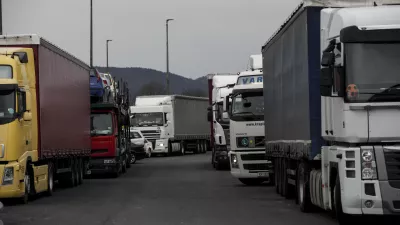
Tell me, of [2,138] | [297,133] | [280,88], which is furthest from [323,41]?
[2,138]

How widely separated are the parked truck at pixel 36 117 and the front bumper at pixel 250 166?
512cm

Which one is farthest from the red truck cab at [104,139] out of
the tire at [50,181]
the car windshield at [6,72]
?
the car windshield at [6,72]

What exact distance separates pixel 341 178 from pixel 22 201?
10.4 meters

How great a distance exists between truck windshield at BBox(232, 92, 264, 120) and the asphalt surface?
212cm

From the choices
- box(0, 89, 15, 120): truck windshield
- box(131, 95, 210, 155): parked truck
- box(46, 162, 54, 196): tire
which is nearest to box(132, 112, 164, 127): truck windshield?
box(131, 95, 210, 155): parked truck

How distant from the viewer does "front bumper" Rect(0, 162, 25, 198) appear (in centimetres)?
2008

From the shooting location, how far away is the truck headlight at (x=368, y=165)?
508 inches

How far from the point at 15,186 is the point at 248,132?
847cm

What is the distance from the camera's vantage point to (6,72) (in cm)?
2067

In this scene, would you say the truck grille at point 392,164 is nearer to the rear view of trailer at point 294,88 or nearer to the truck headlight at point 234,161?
the rear view of trailer at point 294,88

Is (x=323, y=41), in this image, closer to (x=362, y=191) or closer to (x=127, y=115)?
(x=362, y=191)

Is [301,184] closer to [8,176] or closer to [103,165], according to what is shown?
[8,176]

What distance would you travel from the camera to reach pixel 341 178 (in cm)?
1331

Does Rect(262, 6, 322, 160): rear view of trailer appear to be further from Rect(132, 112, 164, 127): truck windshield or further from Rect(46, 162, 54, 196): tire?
Rect(132, 112, 164, 127): truck windshield
